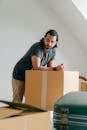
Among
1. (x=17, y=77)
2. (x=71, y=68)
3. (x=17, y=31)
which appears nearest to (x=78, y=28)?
(x=71, y=68)

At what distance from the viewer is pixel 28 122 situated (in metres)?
0.93

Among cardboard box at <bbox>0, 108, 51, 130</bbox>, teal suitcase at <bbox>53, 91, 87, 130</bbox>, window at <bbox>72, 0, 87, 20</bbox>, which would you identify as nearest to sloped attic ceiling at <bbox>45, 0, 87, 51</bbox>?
window at <bbox>72, 0, 87, 20</bbox>

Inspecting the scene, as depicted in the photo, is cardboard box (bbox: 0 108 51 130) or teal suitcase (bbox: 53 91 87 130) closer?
teal suitcase (bbox: 53 91 87 130)

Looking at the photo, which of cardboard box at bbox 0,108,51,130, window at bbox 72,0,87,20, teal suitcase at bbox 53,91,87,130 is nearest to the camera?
teal suitcase at bbox 53,91,87,130

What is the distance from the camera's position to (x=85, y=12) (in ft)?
10.6

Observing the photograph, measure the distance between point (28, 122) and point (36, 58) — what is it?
1175 mm

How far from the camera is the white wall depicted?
322cm

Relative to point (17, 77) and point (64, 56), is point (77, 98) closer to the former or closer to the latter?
point (17, 77)

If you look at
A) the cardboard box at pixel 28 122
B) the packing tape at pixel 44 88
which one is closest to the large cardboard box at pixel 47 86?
the packing tape at pixel 44 88

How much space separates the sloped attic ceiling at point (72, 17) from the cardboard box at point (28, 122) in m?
2.40

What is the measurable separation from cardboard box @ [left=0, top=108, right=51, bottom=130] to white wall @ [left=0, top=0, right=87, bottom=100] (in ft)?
7.47

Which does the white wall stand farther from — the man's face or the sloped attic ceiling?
the man's face

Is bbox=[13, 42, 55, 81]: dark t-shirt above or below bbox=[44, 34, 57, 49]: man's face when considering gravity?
below

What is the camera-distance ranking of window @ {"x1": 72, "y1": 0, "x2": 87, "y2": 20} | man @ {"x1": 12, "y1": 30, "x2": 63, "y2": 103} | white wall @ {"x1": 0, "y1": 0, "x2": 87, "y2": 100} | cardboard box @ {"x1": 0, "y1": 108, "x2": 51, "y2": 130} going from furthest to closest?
white wall @ {"x1": 0, "y1": 0, "x2": 87, "y2": 100}
window @ {"x1": 72, "y1": 0, "x2": 87, "y2": 20}
man @ {"x1": 12, "y1": 30, "x2": 63, "y2": 103}
cardboard box @ {"x1": 0, "y1": 108, "x2": 51, "y2": 130}
